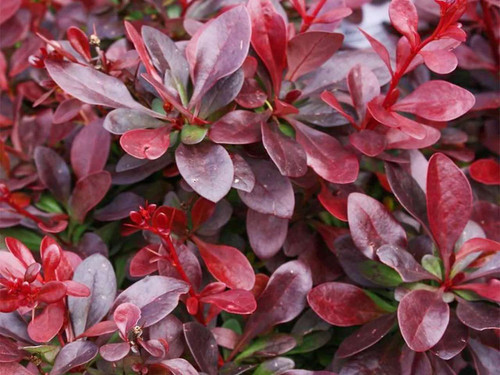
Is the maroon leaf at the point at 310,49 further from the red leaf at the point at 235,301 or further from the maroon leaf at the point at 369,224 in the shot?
the red leaf at the point at 235,301

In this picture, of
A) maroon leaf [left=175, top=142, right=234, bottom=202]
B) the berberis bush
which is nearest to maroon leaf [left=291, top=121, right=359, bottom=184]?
the berberis bush

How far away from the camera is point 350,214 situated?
0.75 meters

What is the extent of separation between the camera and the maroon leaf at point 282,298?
0.79 meters

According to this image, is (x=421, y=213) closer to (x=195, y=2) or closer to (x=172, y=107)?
(x=172, y=107)

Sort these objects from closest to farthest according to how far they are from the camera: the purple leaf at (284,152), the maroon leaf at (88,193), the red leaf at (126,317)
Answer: the red leaf at (126,317), the purple leaf at (284,152), the maroon leaf at (88,193)

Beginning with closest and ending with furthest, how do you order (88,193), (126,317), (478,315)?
(126,317) < (478,315) < (88,193)

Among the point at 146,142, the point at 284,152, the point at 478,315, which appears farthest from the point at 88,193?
the point at 478,315

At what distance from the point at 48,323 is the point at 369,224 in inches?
15.6

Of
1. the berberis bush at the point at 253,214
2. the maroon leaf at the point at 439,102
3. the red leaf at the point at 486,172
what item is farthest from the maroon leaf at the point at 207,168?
the red leaf at the point at 486,172

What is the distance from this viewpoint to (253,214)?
816 millimetres

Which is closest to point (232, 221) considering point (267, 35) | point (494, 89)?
point (267, 35)

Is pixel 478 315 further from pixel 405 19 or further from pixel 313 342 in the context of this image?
pixel 405 19

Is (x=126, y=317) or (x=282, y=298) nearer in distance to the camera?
(x=126, y=317)

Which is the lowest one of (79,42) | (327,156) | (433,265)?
(433,265)
